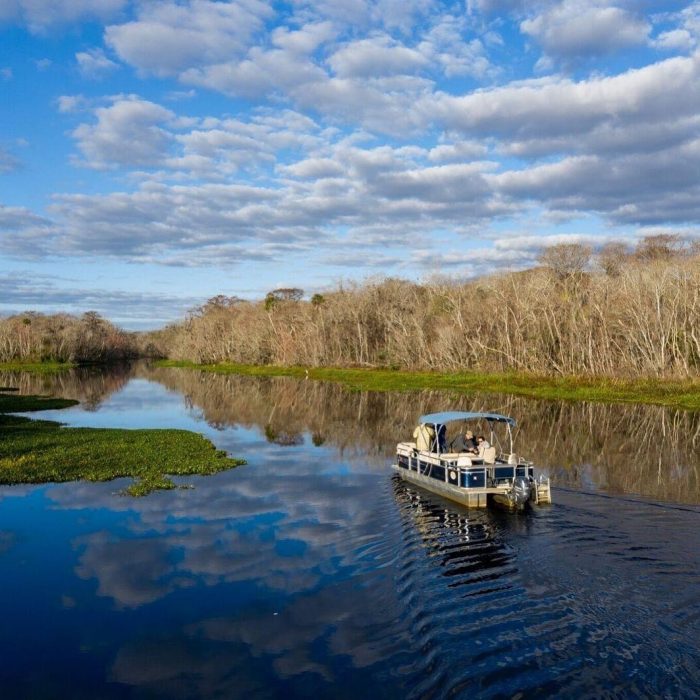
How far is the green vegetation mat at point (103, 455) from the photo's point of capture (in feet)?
86.3

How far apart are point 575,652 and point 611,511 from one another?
10133 mm

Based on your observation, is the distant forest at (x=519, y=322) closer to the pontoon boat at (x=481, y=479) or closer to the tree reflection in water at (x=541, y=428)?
the tree reflection in water at (x=541, y=428)

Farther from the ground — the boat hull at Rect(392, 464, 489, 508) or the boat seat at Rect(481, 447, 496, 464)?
the boat seat at Rect(481, 447, 496, 464)

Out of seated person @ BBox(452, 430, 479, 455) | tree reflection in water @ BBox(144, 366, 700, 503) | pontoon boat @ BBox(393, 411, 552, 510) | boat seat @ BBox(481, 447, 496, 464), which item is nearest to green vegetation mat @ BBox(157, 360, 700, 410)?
tree reflection in water @ BBox(144, 366, 700, 503)

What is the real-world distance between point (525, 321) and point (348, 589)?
69725 millimetres

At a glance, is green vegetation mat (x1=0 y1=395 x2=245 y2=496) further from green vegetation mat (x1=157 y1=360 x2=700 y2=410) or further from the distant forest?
the distant forest

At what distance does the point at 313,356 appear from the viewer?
360 feet

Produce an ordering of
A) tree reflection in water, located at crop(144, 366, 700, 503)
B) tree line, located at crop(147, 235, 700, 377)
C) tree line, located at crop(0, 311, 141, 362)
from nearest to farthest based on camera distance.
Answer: tree reflection in water, located at crop(144, 366, 700, 503) → tree line, located at crop(147, 235, 700, 377) → tree line, located at crop(0, 311, 141, 362)

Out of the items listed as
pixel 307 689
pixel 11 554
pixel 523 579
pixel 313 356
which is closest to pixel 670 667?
pixel 523 579

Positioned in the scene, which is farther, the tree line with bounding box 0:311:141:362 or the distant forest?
the tree line with bounding box 0:311:141:362

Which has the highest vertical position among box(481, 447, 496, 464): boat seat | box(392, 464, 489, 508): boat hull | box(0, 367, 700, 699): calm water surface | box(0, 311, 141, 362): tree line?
box(0, 311, 141, 362): tree line

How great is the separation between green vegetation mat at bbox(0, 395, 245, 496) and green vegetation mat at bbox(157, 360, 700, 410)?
38558 millimetres

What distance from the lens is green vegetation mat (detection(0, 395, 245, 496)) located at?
26.3m

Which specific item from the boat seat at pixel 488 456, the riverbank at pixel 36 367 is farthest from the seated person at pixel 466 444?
the riverbank at pixel 36 367
